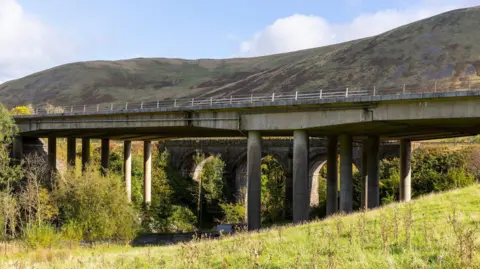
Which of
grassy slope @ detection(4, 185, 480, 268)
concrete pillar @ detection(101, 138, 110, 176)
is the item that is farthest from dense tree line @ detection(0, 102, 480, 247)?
grassy slope @ detection(4, 185, 480, 268)

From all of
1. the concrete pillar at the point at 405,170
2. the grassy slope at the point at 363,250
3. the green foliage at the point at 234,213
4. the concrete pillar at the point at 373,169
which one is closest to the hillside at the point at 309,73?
the concrete pillar at the point at 405,170

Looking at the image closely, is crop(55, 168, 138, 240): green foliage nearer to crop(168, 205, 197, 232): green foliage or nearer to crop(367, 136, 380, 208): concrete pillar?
crop(168, 205, 197, 232): green foliage

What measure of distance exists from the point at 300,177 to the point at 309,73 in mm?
111603

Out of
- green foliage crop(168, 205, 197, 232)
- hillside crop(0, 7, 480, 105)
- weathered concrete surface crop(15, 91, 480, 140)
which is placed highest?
hillside crop(0, 7, 480, 105)

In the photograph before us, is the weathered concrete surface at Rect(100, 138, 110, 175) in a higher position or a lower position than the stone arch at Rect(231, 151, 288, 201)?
higher

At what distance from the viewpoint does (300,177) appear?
31984 mm

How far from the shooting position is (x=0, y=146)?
46781mm

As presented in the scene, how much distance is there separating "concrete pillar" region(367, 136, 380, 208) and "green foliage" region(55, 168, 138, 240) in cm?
2003

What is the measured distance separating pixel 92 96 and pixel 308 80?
7522 cm

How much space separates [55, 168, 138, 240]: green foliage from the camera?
34.1 metres

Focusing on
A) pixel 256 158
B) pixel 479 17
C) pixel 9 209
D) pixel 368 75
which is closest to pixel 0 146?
pixel 9 209

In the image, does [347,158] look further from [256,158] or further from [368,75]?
[368,75]

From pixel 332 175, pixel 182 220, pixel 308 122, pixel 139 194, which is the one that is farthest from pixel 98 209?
pixel 139 194

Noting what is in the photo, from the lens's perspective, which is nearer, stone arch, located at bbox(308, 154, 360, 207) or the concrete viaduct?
the concrete viaduct
